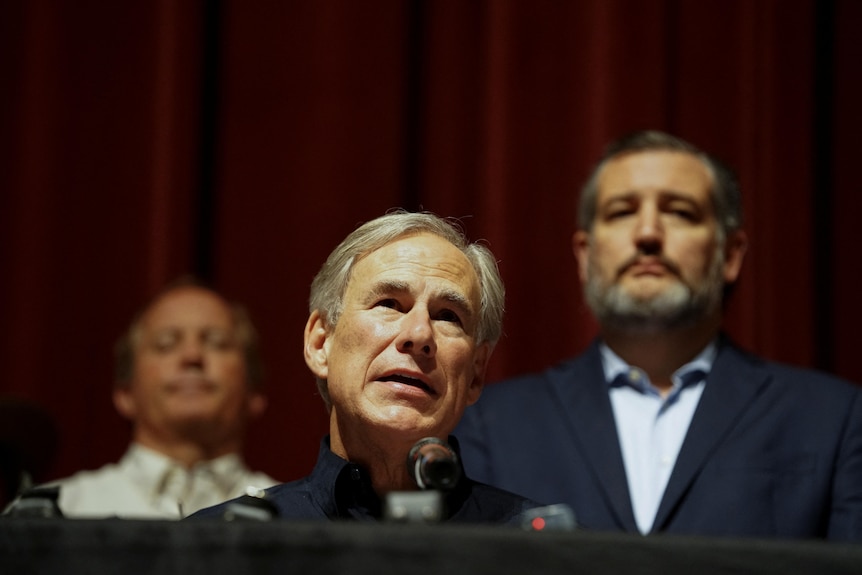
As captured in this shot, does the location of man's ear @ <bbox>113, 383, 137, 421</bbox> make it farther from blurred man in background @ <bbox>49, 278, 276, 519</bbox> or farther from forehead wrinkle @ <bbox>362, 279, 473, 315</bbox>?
forehead wrinkle @ <bbox>362, 279, 473, 315</bbox>

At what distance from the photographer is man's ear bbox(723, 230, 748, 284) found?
264 centimetres

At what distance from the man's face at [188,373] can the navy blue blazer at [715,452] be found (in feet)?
2.22

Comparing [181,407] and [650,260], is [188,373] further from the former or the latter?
[650,260]

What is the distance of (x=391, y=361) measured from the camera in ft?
5.25

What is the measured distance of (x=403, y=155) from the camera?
318cm

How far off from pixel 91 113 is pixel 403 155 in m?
0.88

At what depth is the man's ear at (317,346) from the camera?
172 centimetres

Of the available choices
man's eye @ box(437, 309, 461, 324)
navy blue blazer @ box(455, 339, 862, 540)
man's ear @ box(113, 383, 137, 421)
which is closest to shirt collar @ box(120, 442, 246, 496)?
man's ear @ box(113, 383, 137, 421)

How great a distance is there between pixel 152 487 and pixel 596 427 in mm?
1027

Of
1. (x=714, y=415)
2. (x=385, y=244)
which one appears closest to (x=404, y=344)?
(x=385, y=244)

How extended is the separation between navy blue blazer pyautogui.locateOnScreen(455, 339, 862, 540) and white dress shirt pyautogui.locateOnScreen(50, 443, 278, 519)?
1.99ft

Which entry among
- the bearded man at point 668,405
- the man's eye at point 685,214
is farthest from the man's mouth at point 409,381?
the man's eye at point 685,214

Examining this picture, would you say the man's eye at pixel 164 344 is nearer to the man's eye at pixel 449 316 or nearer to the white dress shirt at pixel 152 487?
the white dress shirt at pixel 152 487

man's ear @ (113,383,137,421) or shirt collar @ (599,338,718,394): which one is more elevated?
shirt collar @ (599,338,718,394)
